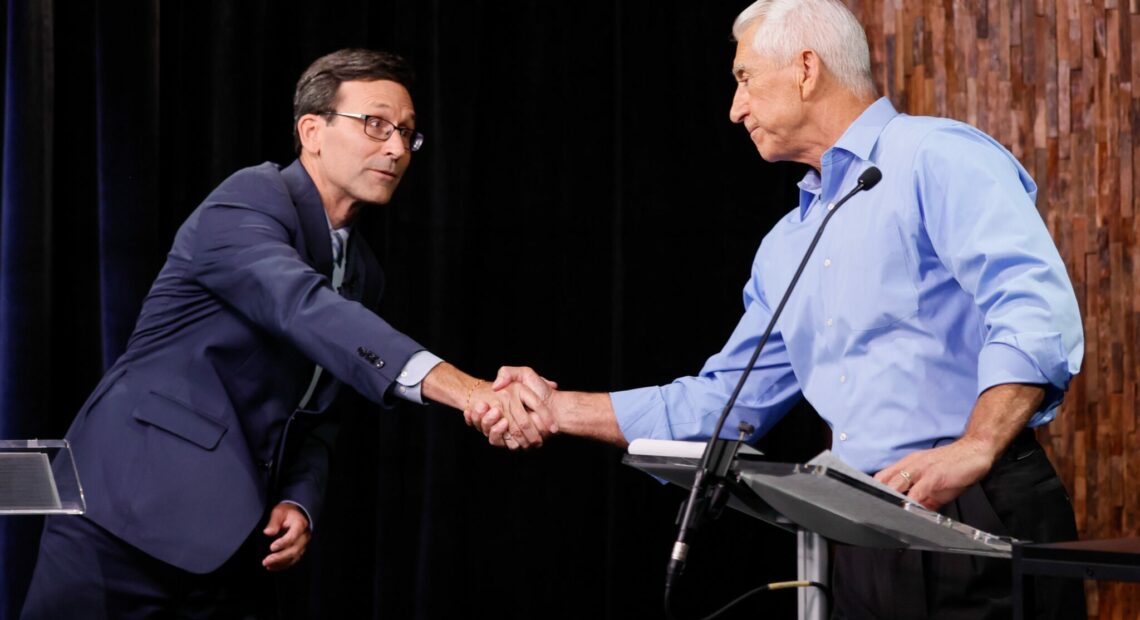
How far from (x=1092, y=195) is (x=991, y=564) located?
177 cm

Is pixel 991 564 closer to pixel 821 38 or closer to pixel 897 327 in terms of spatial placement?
pixel 897 327

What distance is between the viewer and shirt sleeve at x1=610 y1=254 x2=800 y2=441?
2379 mm

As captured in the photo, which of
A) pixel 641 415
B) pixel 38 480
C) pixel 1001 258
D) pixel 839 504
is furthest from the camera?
pixel 641 415

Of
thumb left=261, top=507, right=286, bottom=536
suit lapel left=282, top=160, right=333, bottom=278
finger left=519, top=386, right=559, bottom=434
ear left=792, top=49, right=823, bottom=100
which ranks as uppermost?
ear left=792, top=49, right=823, bottom=100

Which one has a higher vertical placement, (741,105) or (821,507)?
(741,105)

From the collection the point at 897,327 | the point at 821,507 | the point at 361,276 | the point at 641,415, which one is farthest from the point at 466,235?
the point at 821,507

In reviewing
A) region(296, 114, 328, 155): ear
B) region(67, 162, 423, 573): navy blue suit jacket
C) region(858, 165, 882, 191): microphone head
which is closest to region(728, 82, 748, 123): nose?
region(858, 165, 882, 191): microphone head

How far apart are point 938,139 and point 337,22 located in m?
1.78

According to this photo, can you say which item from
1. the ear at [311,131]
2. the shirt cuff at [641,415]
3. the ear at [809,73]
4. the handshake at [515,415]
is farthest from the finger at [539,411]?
the ear at [809,73]

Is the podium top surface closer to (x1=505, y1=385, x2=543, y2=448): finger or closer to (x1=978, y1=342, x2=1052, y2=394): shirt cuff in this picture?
(x1=978, y1=342, x2=1052, y2=394): shirt cuff

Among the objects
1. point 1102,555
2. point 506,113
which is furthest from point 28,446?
point 506,113

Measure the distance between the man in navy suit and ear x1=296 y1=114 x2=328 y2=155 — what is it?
0.09 ft

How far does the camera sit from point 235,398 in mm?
2277

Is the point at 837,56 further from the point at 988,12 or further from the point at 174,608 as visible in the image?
the point at 174,608
